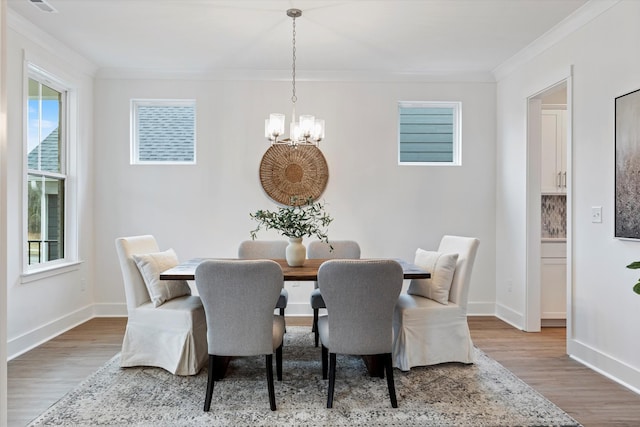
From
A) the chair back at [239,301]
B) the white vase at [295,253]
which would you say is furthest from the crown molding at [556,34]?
the chair back at [239,301]

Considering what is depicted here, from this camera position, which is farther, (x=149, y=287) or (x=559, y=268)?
(x=559, y=268)

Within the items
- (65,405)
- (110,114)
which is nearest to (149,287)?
(65,405)

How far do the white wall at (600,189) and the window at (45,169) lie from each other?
453 cm

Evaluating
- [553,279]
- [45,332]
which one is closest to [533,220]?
[553,279]

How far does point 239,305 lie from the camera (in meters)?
2.43

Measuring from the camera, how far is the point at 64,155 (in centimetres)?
436

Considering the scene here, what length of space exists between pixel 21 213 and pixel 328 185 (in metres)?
2.87

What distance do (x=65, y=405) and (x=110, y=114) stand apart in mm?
3241

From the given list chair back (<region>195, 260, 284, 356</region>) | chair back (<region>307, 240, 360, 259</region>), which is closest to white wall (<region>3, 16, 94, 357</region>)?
chair back (<region>195, 260, 284, 356</region>)

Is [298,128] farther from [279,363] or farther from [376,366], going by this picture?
[376,366]

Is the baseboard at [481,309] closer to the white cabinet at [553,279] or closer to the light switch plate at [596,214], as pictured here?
the white cabinet at [553,279]

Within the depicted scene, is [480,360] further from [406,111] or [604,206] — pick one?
[406,111]

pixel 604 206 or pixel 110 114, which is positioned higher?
pixel 110 114

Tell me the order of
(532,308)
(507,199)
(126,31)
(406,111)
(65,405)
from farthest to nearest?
(406,111) → (507,199) → (532,308) → (126,31) → (65,405)
